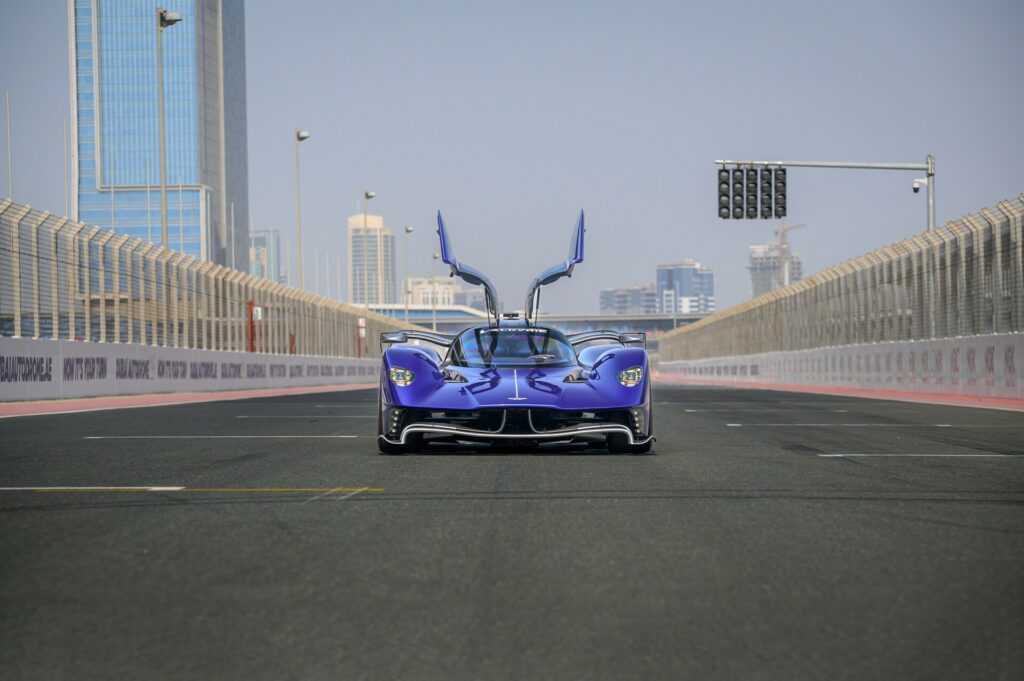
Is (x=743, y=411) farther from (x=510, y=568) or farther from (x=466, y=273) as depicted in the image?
(x=510, y=568)

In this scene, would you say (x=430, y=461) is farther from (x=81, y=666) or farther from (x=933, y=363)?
(x=933, y=363)

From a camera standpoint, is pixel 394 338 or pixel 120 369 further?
pixel 120 369

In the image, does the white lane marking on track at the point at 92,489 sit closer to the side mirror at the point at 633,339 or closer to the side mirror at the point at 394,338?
the side mirror at the point at 394,338

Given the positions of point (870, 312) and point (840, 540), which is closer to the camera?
point (840, 540)

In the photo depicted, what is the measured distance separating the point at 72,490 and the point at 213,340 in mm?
23263

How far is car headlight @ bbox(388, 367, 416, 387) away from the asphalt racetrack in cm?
64

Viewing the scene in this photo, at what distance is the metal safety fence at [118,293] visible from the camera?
1973cm

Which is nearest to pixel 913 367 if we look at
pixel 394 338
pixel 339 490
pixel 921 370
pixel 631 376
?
pixel 921 370

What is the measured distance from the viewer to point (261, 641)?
11.4 feet

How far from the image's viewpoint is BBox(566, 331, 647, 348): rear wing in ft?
32.1

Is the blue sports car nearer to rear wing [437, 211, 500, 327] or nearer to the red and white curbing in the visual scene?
rear wing [437, 211, 500, 327]

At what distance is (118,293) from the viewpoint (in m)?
23.7

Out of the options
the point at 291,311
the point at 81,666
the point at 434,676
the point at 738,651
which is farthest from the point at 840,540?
the point at 291,311

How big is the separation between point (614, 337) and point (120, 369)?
14.8 m
